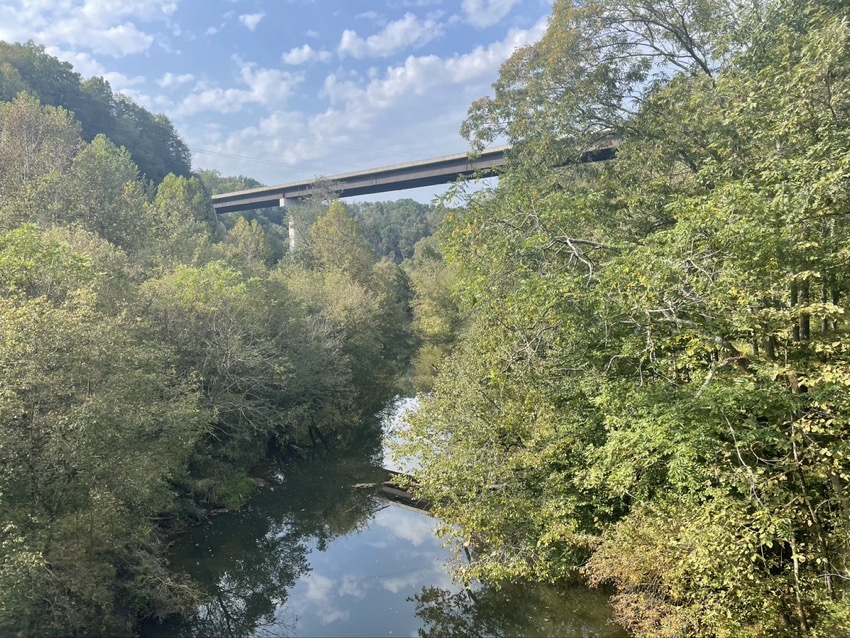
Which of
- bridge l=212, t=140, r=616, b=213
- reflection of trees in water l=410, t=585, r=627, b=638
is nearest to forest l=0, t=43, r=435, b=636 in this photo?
reflection of trees in water l=410, t=585, r=627, b=638

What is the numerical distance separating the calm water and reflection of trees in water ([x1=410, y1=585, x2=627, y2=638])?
0.09ft

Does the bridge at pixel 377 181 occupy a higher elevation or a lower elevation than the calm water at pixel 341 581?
higher

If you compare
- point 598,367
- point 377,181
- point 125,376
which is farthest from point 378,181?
point 598,367

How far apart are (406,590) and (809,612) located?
9.83 m

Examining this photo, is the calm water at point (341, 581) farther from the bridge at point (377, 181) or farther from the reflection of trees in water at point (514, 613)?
the bridge at point (377, 181)

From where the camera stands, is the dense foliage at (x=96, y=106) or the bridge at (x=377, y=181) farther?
the dense foliage at (x=96, y=106)

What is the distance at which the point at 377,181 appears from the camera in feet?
215

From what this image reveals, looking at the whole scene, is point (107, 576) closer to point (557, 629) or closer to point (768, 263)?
point (557, 629)

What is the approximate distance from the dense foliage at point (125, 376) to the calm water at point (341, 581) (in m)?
1.38

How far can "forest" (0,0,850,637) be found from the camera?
8.91 meters

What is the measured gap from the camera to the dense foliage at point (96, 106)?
181 ft

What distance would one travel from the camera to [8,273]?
15055 mm

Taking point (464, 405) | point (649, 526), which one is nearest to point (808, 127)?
point (649, 526)

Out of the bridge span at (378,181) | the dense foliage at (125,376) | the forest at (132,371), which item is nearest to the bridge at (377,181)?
the bridge span at (378,181)
